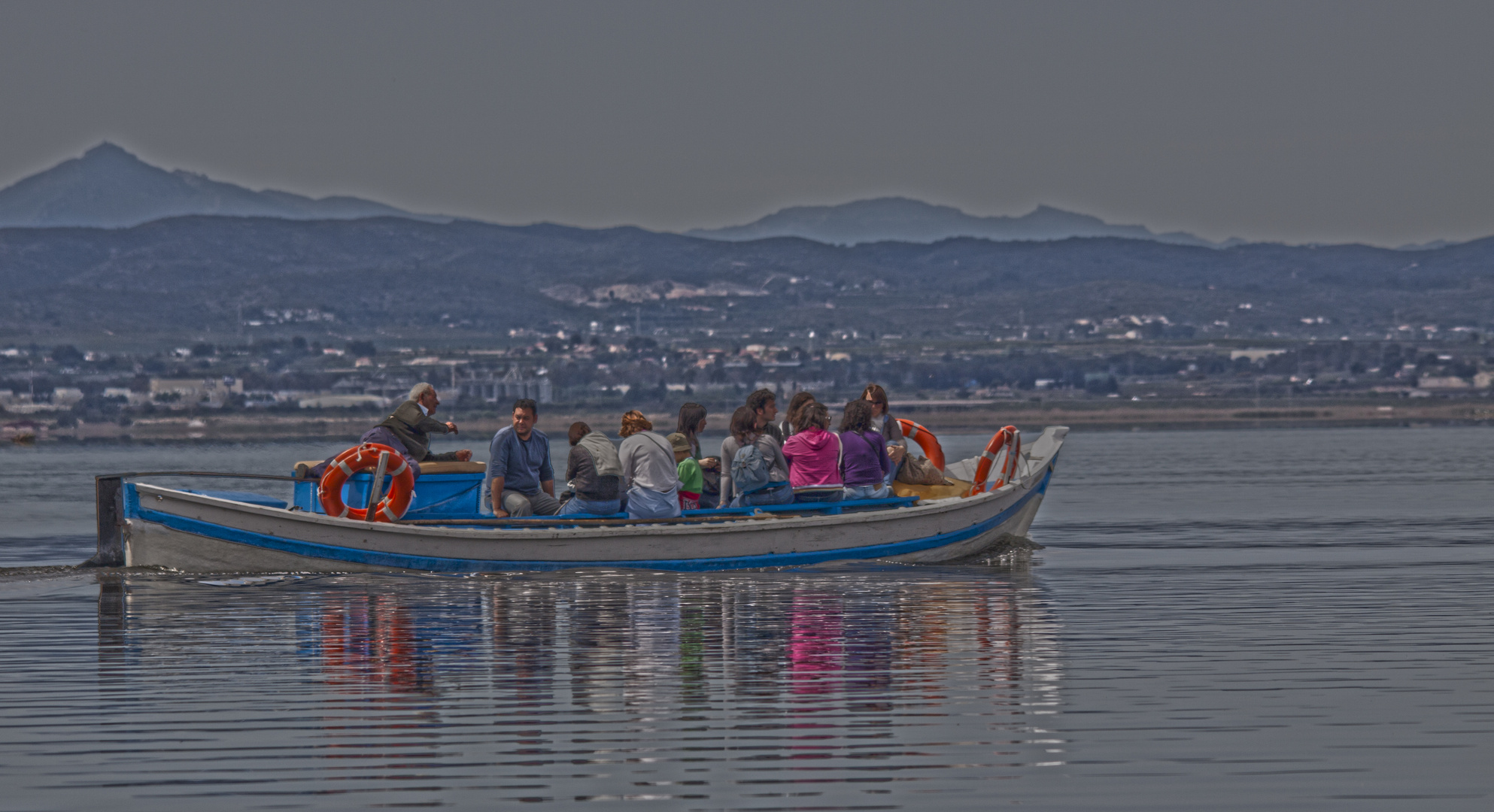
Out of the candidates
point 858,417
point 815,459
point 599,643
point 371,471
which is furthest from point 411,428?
point 599,643

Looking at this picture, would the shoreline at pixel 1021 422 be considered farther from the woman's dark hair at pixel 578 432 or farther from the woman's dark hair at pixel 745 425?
the woman's dark hair at pixel 745 425

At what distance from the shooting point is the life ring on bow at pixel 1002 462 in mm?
26656

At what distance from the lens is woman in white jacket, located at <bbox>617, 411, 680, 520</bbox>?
23016mm

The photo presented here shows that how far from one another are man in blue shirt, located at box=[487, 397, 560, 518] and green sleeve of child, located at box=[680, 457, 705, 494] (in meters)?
1.61

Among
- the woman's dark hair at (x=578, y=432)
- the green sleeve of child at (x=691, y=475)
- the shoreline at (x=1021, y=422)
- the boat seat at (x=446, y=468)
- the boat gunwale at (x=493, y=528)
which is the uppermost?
the woman's dark hair at (x=578, y=432)

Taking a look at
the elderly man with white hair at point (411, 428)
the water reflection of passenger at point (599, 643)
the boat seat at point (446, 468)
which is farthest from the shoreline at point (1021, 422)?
the water reflection of passenger at point (599, 643)

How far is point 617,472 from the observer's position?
23531 mm

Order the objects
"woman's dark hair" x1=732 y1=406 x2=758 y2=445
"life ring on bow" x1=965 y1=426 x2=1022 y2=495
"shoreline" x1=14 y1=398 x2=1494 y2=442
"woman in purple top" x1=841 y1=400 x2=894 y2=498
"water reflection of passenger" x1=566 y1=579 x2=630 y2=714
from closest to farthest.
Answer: "water reflection of passenger" x1=566 y1=579 x2=630 y2=714 < "woman's dark hair" x1=732 y1=406 x2=758 y2=445 < "woman in purple top" x1=841 y1=400 x2=894 y2=498 < "life ring on bow" x1=965 y1=426 x2=1022 y2=495 < "shoreline" x1=14 y1=398 x2=1494 y2=442

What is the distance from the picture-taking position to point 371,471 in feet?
75.3

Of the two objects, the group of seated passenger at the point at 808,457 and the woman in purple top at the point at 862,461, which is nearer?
the group of seated passenger at the point at 808,457

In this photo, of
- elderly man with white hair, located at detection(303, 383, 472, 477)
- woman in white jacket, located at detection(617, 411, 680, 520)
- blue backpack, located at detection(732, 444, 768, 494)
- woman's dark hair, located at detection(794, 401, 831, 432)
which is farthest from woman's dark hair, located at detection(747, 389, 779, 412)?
elderly man with white hair, located at detection(303, 383, 472, 477)

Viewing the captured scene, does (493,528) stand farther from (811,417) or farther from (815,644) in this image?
(815,644)

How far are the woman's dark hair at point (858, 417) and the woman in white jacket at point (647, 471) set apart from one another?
2.33 m

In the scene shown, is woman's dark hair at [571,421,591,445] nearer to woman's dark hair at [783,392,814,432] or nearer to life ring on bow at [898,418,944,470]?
woman's dark hair at [783,392,814,432]
